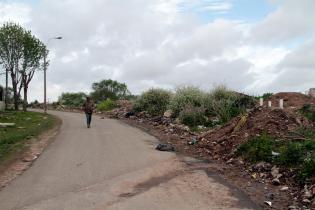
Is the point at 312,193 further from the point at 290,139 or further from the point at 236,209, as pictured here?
the point at 290,139

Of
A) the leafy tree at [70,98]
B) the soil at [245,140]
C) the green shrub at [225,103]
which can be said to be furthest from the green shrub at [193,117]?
the leafy tree at [70,98]

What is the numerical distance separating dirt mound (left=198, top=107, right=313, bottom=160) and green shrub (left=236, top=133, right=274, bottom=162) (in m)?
0.44

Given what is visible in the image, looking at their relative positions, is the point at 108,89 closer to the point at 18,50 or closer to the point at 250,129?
the point at 18,50

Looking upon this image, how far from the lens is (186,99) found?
94.0 ft

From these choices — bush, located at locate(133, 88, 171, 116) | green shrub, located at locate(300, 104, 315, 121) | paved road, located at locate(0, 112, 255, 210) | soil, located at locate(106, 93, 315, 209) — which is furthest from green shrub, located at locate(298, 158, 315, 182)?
bush, located at locate(133, 88, 171, 116)

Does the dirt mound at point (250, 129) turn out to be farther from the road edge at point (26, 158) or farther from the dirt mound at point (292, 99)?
the dirt mound at point (292, 99)

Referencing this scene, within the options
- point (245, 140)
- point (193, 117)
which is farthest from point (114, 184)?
point (193, 117)

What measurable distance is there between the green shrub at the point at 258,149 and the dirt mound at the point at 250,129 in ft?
1.46

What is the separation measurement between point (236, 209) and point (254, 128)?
7635 mm

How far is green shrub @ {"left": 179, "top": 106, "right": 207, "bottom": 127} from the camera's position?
25062 mm

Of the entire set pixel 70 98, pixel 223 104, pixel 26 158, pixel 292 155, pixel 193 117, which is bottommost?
pixel 26 158

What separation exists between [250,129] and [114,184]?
6972 millimetres

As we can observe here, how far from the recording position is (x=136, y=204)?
31.7ft

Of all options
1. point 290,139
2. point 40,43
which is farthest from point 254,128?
point 40,43
